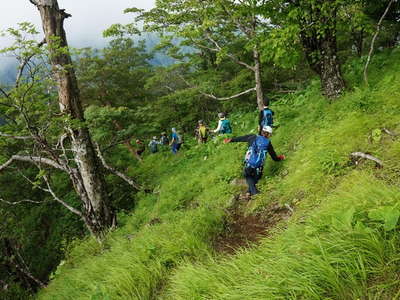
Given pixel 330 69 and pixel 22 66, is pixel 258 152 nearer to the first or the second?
pixel 330 69

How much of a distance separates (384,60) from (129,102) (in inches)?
712

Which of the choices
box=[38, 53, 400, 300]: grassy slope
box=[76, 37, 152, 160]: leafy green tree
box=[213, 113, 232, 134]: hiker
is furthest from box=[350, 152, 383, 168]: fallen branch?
box=[76, 37, 152, 160]: leafy green tree

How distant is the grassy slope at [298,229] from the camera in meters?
1.77

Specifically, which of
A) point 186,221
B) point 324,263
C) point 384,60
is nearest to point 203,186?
point 186,221

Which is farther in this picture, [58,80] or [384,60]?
[384,60]

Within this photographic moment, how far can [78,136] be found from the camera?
25.3 feet

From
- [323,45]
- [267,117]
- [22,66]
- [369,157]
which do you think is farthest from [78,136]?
[323,45]

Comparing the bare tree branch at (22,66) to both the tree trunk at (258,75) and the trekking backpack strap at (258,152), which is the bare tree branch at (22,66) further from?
the tree trunk at (258,75)

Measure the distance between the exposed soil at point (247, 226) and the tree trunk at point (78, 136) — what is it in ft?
15.2

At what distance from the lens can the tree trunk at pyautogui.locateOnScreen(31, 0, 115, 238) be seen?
23.3 feet

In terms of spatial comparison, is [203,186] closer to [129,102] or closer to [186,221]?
[186,221]

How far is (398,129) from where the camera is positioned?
4277 millimetres

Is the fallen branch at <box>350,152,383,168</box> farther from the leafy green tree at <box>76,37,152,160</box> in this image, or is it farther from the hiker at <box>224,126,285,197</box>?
the leafy green tree at <box>76,37,152,160</box>

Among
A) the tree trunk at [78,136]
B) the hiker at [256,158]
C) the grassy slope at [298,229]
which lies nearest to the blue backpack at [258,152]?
the hiker at [256,158]
